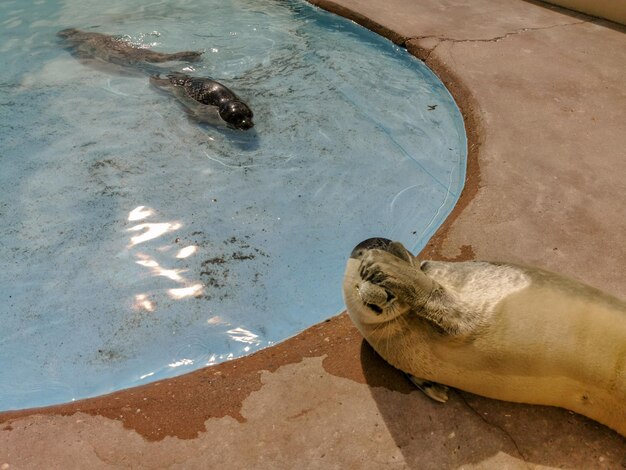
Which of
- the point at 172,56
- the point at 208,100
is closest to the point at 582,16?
the point at 208,100

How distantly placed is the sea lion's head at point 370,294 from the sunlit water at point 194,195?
1009 millimetres

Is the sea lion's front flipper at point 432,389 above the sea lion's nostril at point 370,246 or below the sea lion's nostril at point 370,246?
below

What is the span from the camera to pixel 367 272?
10.5ft

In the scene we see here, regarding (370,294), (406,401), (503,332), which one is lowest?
(406,401)

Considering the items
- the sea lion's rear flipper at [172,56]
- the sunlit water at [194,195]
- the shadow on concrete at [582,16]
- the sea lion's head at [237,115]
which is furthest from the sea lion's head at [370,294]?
the shadow on concrete at [582,16]

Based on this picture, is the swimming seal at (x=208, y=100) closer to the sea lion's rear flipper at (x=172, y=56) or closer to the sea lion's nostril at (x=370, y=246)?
the sea lion's rear flipper at (x=172, y=56)

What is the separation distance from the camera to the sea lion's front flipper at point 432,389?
3391 mm

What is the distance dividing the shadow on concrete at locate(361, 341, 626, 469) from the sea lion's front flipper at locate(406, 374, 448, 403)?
5cm

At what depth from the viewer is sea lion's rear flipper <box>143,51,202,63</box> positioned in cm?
768

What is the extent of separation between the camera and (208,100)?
260 inches

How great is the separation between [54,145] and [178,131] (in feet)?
4.24

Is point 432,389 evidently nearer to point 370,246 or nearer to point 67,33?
point 370,246

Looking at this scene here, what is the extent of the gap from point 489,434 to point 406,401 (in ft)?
1.61

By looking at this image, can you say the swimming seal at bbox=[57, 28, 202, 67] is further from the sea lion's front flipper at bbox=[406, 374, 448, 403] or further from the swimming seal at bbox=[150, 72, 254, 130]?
the sea lion's front flipper at bbox=[406, 374, 448, 403]
